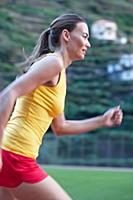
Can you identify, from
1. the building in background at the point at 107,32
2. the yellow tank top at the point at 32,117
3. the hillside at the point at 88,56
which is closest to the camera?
the yellow tank top at the point at 32,117

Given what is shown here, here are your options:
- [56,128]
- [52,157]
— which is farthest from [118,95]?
[56,128]

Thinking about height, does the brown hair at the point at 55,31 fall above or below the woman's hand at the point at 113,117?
above

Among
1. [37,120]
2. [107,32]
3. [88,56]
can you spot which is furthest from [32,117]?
[107,32]

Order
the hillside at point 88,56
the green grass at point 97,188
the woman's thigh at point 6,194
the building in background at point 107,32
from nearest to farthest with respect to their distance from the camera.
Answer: the woman's thigh at point 6,194 < the green grass at point 97,188 < the hillside at point 88,56 < the building in background at point 107,32

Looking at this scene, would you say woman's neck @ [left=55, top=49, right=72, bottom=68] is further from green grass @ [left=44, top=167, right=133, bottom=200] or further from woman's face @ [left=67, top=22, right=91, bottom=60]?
green grass @ [left=44, top=167, right=133, bottom=200]

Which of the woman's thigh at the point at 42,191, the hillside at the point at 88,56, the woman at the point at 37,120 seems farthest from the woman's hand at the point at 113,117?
the hillside at the point at 88,56

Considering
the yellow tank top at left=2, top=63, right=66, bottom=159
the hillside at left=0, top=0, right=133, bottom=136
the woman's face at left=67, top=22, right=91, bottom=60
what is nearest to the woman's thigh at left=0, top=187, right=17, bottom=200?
the yellow tank top at left=2, top=63, right=66, bottom=159

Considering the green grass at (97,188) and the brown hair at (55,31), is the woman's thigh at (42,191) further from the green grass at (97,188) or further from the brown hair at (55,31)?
the green grass at (97,188)

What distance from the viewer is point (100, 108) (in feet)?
58.9

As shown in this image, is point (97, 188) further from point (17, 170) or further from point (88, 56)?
point (88, 56)

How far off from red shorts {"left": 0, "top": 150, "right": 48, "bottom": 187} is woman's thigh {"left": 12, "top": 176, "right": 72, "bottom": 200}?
0.9 inches

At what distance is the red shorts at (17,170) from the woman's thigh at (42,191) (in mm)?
22

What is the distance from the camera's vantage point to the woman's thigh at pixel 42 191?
9.19 ft

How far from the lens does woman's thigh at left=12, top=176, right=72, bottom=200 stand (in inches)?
110
